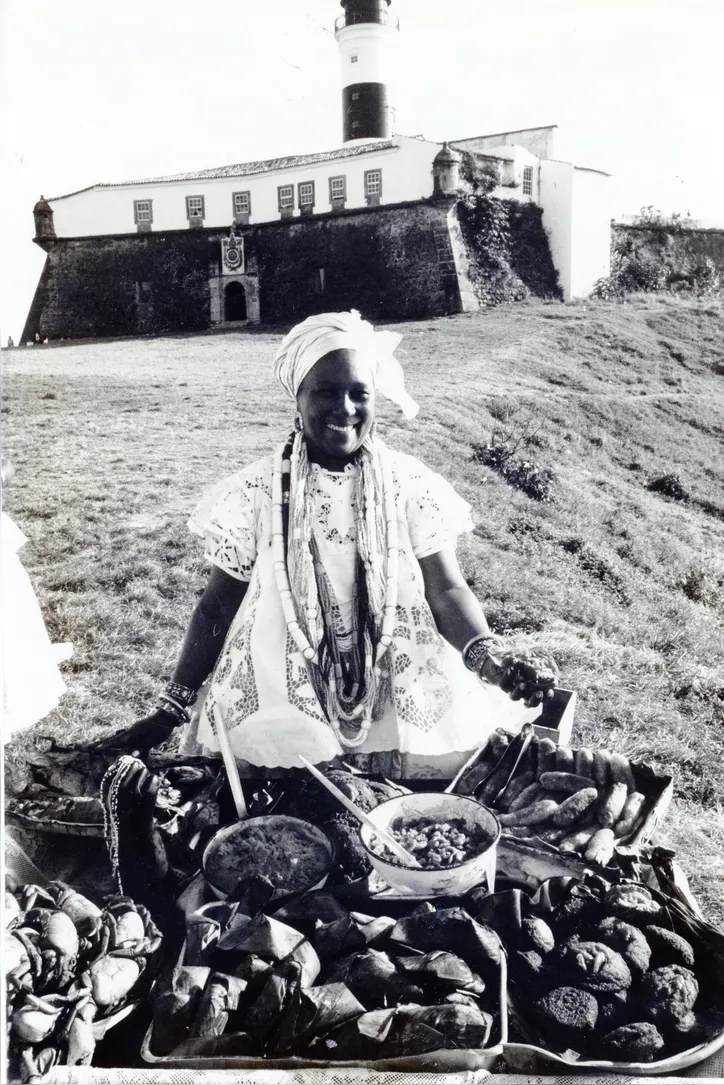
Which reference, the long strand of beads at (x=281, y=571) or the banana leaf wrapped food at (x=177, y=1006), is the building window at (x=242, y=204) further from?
the banana leaf wrapped food at (x=177, y=1006)

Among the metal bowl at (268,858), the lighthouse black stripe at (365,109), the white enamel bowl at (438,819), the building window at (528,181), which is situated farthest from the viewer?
the building window at (528,181)

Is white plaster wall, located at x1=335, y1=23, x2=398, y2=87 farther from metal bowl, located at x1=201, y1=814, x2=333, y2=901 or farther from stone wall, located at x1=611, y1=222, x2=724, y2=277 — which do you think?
metal bowl, located at x1=201, y1=814, x2=333, y2=901

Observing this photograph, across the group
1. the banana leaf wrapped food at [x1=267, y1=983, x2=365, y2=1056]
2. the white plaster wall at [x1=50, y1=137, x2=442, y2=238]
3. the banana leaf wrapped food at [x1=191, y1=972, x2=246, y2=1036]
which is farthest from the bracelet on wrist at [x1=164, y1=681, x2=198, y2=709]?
the white plaster wall at [x1=50, y1=137, x2=442, y2=238]

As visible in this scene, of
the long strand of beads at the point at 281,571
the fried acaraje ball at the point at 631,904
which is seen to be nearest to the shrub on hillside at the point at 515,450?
the long strand of beads at the point at 281,571

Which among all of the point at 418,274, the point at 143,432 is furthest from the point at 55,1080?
the point at 418,274

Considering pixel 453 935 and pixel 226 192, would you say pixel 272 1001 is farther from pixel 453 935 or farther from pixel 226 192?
pixel 226 192

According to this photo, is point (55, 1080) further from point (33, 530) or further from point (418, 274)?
point (418, 274)

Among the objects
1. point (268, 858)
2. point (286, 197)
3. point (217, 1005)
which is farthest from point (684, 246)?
point (217, 1005)
